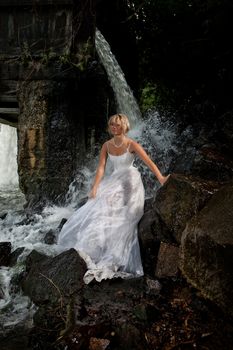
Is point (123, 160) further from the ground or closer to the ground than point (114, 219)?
further from the ground

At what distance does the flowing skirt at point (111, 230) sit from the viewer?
4.39 m

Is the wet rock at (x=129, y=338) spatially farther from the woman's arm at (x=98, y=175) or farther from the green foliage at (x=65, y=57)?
the green foliage at (x=65, y=57)

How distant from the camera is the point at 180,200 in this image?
4.16 m

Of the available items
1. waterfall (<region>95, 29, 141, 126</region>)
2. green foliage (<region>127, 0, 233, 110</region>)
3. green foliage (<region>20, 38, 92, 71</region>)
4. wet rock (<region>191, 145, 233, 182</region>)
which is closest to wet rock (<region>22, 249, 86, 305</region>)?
wet rock (<region>191, 145, 233, 182</region>)

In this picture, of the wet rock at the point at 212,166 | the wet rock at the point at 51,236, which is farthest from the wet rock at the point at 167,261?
the wet rock at the point at 212,166

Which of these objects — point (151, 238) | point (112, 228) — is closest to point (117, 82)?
point (112, 228)

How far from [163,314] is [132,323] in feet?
1.09

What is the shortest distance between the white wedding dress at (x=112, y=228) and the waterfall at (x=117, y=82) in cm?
544

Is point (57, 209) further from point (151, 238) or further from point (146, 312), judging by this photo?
point (146, 312)

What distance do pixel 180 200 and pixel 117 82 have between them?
744 centimetres

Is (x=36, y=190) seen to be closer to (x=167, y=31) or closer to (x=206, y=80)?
(x=206, y=80)

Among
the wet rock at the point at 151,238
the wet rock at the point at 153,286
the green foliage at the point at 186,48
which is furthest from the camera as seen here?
the green foliage at the point at 186,48

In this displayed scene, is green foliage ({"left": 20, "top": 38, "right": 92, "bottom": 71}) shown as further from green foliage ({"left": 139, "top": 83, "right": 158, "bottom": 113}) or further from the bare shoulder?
green foliage ({"left": 139, "top": 83, "right": 158, "bottom": 113})

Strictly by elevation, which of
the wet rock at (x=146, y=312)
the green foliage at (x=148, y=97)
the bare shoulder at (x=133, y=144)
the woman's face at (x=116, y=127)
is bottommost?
the wet rock at (x=146, y=312)
